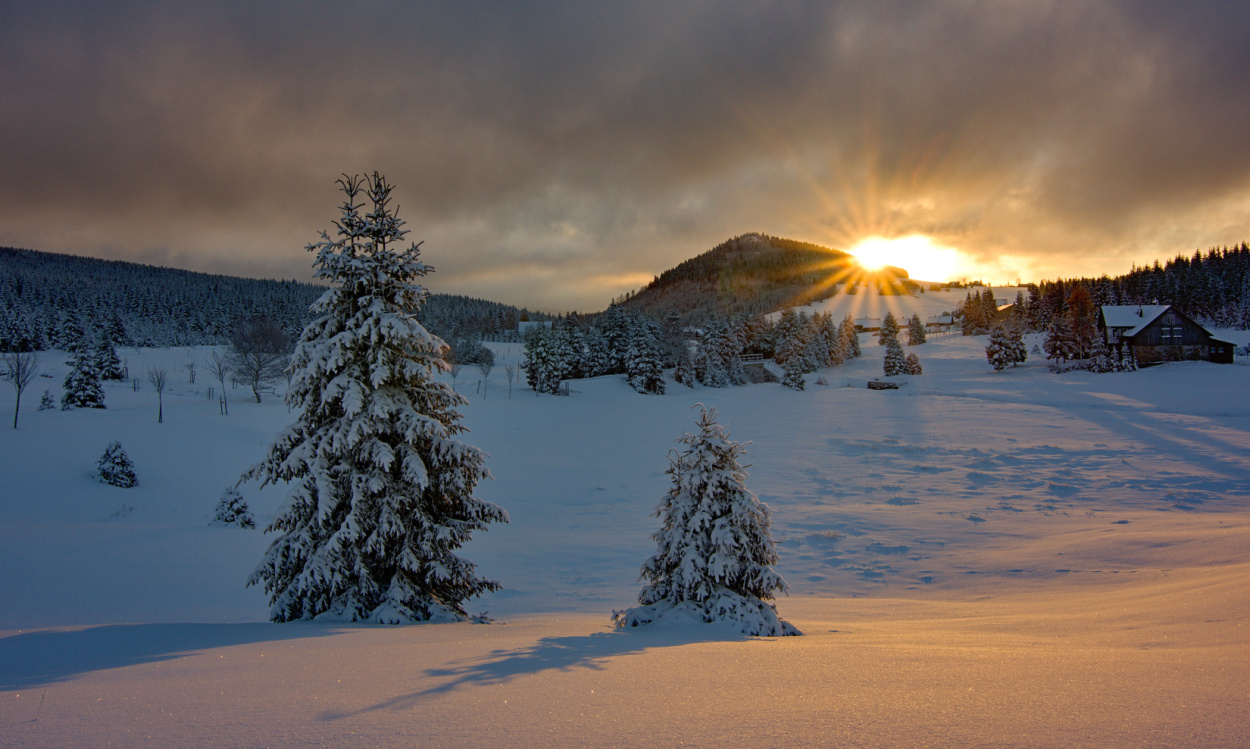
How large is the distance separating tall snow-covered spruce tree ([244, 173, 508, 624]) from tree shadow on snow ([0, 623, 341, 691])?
0.87 metres

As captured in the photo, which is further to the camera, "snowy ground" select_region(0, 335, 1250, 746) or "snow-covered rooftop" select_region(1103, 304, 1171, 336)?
"snow-covered rooftop" select_region(1103, 304, 1171, 336)

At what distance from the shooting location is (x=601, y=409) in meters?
54.1

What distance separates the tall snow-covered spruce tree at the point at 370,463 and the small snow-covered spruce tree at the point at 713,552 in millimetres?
3350

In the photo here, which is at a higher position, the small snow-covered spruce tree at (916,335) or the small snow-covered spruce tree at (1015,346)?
the small snow-covered spruce tree at (916,335)

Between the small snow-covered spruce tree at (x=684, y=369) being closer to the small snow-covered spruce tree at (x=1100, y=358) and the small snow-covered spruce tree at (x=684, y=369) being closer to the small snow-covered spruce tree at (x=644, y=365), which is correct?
the small snow-covered spruce tree at (x=644, y=365)

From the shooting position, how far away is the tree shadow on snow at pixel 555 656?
380cm

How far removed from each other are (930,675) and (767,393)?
2387 inches

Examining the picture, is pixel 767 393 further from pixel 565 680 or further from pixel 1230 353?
pixel 565 680

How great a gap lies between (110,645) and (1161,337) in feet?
294

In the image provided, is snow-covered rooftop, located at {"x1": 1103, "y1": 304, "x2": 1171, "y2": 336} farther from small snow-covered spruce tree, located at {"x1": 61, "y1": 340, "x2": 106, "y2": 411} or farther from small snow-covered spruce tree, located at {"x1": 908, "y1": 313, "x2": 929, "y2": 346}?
small snow-covered spruce tree, located at {"x1": 61, "y1": 340, "x2": 106, "y2": 411}

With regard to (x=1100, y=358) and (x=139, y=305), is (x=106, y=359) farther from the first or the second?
(x=1100, y=358)

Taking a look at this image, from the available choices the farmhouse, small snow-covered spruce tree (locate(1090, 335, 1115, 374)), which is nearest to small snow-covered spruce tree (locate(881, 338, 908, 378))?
small snow-covered spruce tree (locate(1090, 335, 1115, 374))

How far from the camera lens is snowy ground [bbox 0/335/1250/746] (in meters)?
3.14

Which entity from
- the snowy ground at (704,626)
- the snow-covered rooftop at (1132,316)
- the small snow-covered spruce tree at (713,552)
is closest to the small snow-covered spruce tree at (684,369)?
the snowy ground at (704,626)
